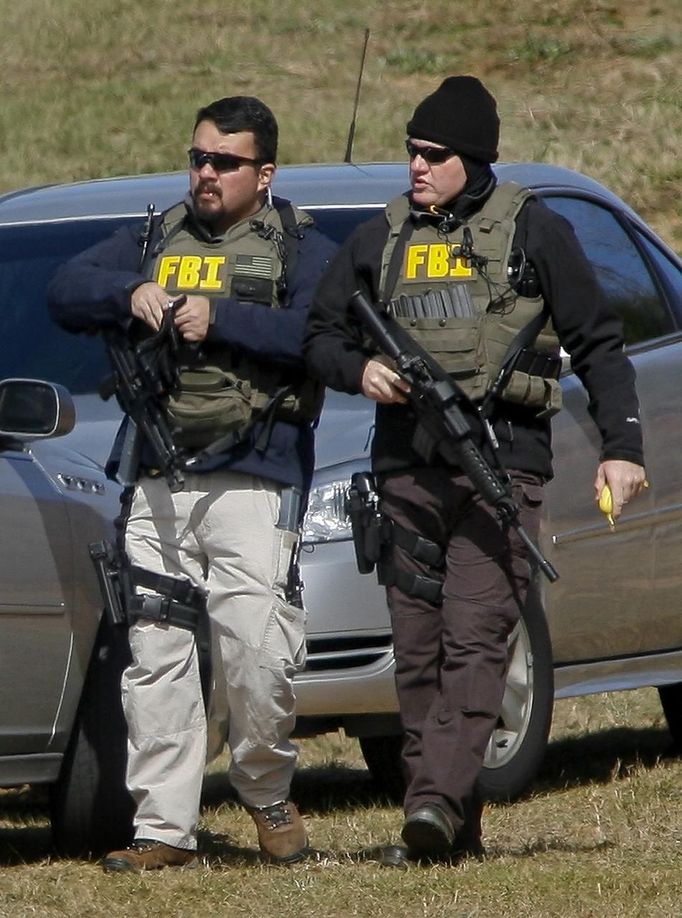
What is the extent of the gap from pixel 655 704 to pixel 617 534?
2.46m

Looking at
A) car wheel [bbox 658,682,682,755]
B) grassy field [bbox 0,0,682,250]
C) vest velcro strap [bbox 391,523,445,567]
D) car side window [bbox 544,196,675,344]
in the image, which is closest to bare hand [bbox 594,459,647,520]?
vest velcro strap [bbox 391,523,445,567]

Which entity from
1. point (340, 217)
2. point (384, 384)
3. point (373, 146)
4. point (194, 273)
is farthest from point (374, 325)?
point (373, 146)

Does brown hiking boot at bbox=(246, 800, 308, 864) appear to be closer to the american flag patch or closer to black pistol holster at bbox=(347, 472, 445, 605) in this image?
black pistol holster at bbox=(347, 472, 445, 605)

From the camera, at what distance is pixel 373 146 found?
24625 millimetres

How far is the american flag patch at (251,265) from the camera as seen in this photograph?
16.6 ft

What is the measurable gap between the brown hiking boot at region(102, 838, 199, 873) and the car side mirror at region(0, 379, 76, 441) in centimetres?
95

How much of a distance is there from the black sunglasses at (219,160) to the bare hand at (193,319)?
364 mm

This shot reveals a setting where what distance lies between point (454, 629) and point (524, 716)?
4.71ft

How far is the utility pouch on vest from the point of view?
4996 mm

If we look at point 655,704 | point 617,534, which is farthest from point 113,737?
point 655,704

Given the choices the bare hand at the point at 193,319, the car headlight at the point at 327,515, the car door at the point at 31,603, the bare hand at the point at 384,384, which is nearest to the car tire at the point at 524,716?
the car headlight at the point at 327,515

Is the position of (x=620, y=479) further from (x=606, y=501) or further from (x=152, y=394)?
(x=152, y=394)

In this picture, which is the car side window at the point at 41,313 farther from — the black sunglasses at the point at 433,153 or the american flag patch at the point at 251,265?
the black sunglasses at the point at 433,153

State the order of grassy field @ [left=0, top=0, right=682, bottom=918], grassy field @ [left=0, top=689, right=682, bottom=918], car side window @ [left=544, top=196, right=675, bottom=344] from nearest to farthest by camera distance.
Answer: grassy field @ [left=0, top=689, right=682, bottom=918] → grassy field @ [left=0, top=0, right=682, bottom=918] → car side window @ [left=544, top=196, right=675, bottom=344]
